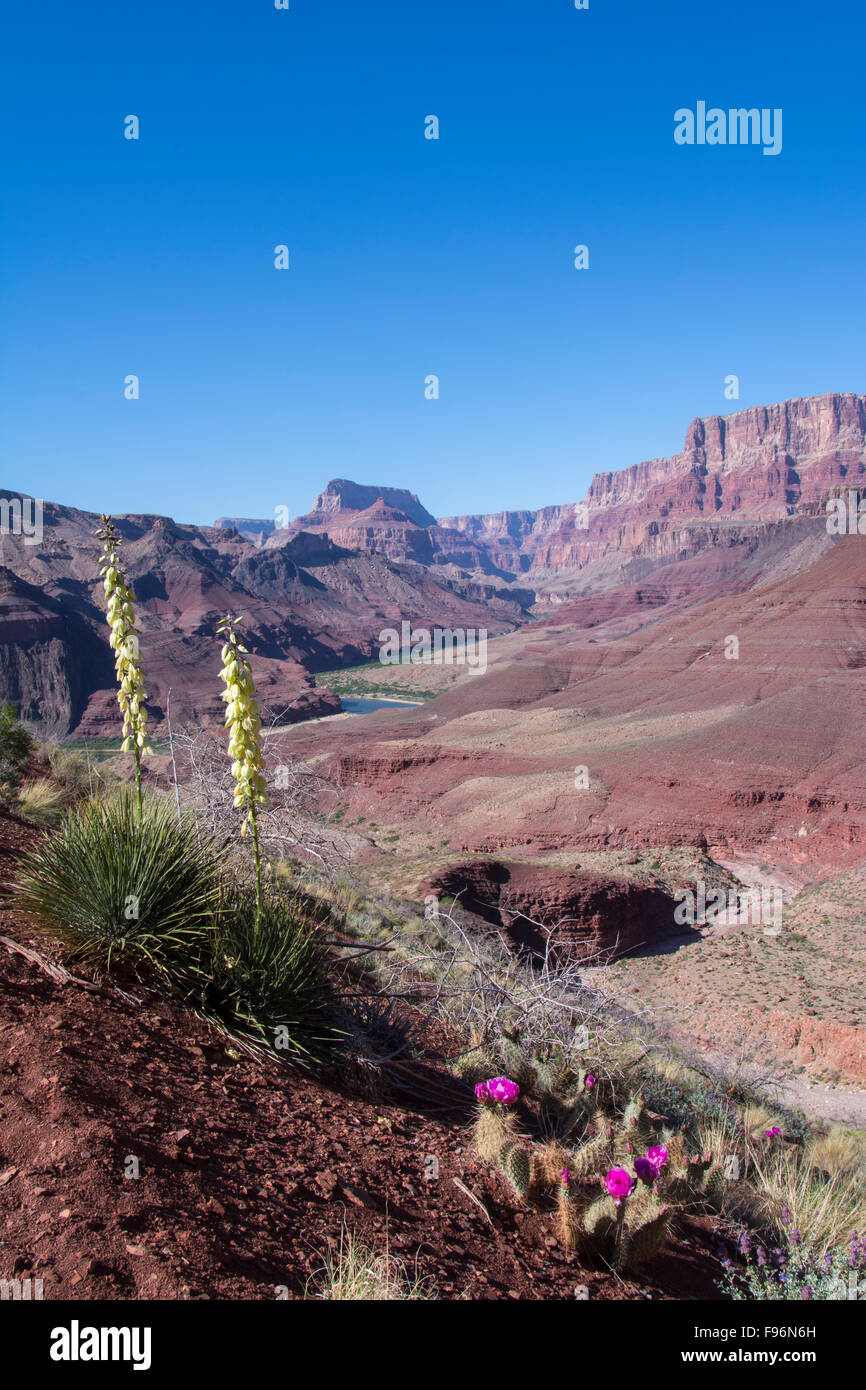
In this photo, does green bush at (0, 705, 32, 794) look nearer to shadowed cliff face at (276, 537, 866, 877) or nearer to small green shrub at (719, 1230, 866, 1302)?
small green shrub at (719, 1230, 866, 1302)

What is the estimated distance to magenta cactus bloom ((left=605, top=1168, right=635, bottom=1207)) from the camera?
328cm

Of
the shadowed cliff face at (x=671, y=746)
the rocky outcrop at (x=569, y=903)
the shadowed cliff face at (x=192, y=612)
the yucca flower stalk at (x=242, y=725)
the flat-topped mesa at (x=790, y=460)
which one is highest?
the flat-topped mesa at (x=790, y=460)

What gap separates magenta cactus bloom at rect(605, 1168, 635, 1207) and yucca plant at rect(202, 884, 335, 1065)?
1858 millimetres

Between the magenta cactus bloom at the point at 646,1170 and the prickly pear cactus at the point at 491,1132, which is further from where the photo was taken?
the prickly pear cactus at the point at 491,1132

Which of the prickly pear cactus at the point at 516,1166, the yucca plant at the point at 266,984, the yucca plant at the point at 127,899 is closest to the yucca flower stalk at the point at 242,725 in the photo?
the yucca plant at the point at 266,984

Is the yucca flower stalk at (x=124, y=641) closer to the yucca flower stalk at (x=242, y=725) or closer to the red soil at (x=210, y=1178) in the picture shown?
the yucca flower stalk at (x=242, y=725)

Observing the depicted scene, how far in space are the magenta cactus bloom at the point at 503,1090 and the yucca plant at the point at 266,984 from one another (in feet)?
3.47

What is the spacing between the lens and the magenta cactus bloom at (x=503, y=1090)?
4.00m

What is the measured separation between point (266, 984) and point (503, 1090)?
1.49 metres

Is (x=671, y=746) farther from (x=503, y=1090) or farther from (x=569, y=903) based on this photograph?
(x=503, y=1090)

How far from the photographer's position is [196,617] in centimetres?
9794

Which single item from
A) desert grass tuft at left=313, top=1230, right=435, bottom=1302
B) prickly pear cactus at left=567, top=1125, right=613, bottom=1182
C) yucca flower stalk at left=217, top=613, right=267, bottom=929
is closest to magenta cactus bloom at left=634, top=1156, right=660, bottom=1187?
prickly pear cactus at left=567, top=1125, right=613, bottom=1182

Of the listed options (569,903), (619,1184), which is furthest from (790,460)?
(619,1184)

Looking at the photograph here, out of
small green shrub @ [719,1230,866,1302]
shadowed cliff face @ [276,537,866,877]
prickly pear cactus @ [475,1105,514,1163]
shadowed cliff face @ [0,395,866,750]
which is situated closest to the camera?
small green shrub @ [719,1230,866,1302]
